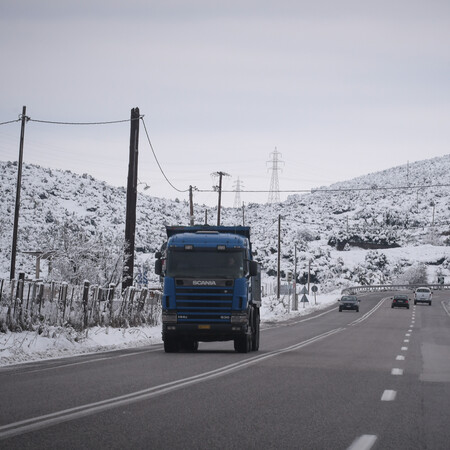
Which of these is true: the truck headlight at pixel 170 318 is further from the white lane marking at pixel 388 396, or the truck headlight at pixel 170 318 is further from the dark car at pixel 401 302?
the dark car at pixel 401 302

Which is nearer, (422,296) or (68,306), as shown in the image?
(68,306)

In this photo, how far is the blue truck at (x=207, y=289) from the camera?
22328mm

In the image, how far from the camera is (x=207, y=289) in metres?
22.4

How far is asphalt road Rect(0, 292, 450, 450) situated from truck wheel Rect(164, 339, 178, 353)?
7.91ft

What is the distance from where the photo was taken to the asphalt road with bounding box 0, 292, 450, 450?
27.9ft

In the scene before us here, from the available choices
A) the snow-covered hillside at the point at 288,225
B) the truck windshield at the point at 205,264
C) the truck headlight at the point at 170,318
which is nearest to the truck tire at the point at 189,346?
the truck headlight at the point at 170,318

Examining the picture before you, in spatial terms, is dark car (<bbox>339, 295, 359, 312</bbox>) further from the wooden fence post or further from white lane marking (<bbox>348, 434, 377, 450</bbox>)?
white lane marking (<bbox>348, 434, 377, 450</bbox>)

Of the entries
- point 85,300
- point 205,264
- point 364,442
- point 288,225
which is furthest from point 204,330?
point 288,225

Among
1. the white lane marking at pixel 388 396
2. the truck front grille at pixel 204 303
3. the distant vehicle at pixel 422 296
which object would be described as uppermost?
the distant vehicle at pixel 422 296

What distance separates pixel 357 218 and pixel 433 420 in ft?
579

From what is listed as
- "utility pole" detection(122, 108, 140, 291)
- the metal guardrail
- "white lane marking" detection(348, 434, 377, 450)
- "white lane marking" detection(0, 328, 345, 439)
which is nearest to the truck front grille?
"white lane marking" detection(0, 328, 345, 439)

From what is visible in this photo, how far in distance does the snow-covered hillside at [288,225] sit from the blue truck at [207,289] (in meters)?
60.8

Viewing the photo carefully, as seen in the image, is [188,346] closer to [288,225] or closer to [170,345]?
[170,345]

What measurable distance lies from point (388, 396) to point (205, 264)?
33.5ft
